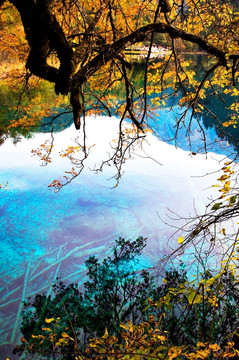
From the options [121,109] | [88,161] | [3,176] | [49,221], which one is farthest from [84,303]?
[88,161]

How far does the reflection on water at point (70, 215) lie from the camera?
4.61 metres

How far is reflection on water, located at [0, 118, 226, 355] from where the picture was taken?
15.1 ft

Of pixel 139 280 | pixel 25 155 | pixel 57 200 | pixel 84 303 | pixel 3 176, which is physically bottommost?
pixel 84 303

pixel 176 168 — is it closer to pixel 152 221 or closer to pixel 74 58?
pixel 152 221

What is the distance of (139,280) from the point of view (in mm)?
4508

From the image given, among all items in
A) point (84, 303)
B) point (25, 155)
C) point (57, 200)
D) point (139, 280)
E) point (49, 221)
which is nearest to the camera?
point (84, 303)

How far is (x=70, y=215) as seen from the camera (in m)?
6.52

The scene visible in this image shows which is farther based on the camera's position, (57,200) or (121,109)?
(57,200)

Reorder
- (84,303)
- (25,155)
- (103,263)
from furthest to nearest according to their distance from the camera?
1. (25,155)
2. (103,263)
3. (84,303)

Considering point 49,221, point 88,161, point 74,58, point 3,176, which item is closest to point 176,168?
point 88,161

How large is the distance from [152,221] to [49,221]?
9.40 ft

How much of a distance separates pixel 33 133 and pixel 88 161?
404cm

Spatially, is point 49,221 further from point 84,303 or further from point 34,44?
point 34,44

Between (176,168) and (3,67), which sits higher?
(3,67)
